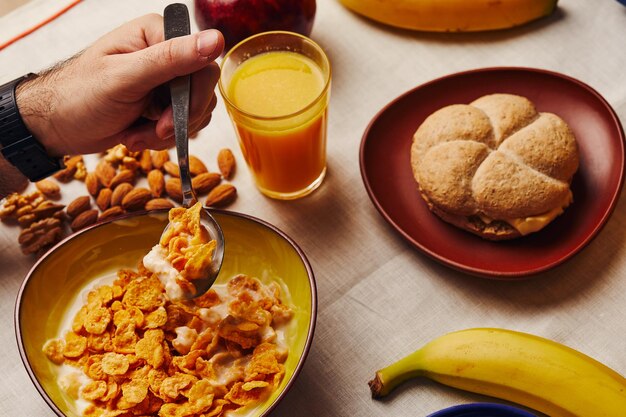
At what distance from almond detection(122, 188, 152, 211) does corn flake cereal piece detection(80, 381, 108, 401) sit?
40 centimetres

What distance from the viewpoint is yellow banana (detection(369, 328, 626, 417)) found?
1.05 m

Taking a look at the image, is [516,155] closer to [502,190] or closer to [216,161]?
[502,190]

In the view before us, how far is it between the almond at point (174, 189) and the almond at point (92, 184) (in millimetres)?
153

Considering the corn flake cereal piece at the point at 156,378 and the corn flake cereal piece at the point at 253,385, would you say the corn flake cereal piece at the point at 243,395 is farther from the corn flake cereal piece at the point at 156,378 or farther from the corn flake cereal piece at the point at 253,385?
the corn flake cereal piece at the point at 156,378

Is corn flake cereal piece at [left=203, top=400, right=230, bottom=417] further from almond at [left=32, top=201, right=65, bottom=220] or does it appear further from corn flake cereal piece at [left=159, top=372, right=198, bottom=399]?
almond at [left=32, top=201, right=65, bottom=220]

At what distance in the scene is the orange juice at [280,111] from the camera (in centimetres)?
121

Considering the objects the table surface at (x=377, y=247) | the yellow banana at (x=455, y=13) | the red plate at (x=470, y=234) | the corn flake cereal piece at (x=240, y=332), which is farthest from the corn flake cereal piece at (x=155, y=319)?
the yellow banana at (x=455, y=13)

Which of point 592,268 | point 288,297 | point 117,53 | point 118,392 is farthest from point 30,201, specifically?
point 592,268

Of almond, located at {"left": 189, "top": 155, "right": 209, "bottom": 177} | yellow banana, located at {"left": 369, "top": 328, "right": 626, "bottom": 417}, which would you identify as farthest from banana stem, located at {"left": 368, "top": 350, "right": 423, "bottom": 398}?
almond, located at {"left": 189, "top": 155, "right": 209, "bottom": 177}

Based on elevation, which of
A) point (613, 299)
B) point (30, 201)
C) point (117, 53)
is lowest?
point (613, 299)

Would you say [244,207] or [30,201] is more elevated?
[30,201]

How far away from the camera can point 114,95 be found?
1168 millimetres

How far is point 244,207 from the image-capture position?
1381 mm

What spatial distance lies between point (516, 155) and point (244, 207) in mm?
585
